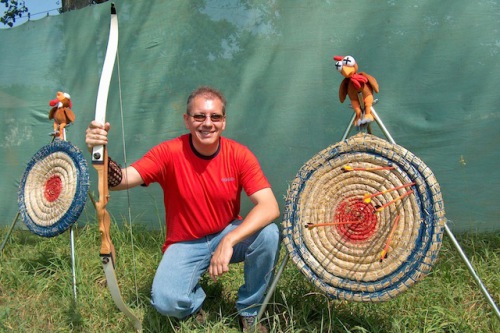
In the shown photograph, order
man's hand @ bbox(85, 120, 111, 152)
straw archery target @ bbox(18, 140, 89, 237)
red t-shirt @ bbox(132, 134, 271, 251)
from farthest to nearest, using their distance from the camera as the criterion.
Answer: straw archery target @ bbox(18, 140, 89, 237) < red t-shirt @ bbox(132, 134, 271, 251) < man's hand @ bbox(85, 120, 111, 152)

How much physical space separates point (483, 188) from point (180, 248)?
162 centimetres

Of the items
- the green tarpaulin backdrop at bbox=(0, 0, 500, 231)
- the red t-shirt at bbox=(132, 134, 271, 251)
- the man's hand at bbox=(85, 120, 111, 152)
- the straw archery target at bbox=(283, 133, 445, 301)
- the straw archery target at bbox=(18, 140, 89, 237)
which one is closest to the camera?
the straw archery target at bbox=(283, 133, 445, 301)

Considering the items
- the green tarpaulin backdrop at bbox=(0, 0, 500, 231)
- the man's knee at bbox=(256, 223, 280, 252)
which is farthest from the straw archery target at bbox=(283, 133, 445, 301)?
the green tarpaulin backdrop at bbox=(0, 0, 500, 231)

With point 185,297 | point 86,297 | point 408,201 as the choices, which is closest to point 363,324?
point 408,201

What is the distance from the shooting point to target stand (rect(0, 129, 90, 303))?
2387mm

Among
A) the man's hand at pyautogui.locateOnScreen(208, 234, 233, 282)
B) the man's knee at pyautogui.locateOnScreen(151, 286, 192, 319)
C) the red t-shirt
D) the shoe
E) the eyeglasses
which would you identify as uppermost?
the eyeglasses

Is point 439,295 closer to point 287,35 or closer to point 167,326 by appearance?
point 167,326

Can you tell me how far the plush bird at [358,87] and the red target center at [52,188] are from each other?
1590 millimetres

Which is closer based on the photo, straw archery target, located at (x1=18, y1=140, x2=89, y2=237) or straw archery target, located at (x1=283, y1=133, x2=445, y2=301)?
straw archery target, located at (x1=283, y1=133, x2=445, y2=301)

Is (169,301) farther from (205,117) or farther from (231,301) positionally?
(205,117)

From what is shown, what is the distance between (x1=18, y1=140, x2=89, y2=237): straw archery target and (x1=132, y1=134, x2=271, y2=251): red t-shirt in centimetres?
47

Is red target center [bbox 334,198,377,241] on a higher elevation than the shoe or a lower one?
higher

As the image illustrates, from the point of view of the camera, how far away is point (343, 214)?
5.99 feet

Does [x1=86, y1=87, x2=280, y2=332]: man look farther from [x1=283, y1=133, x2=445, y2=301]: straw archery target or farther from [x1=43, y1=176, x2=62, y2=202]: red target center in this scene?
[x1=43, y1=176, x2=62, y2=202]: red target center
